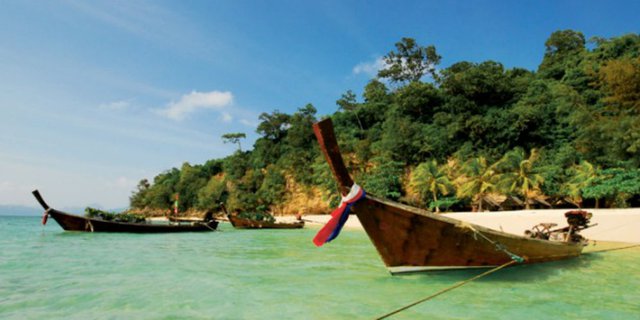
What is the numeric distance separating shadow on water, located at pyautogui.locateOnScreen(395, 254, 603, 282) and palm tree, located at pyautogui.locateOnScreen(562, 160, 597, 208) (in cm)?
1688

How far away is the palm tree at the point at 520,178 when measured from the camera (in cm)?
2505

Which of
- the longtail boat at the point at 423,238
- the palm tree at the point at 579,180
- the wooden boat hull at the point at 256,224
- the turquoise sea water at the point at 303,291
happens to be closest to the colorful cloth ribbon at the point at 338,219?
the longtail boat at the point at 423,238

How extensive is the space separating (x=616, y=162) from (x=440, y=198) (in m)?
12.2

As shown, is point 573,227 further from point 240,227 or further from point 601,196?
point 240,227

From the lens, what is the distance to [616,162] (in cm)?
2294

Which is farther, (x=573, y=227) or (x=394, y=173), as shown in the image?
(x=394, y=173)

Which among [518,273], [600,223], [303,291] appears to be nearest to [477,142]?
[600,223]

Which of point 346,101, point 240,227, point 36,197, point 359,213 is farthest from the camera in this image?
point 346,101

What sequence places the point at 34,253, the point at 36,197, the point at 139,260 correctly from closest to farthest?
Result: the point at 139,260, the point at 34,253, the point at 36,197

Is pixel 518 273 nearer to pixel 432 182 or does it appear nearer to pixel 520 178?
pixel 520 178

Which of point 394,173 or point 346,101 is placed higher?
point 346,101

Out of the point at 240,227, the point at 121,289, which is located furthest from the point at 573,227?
the point at 240,227

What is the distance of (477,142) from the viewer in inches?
1254

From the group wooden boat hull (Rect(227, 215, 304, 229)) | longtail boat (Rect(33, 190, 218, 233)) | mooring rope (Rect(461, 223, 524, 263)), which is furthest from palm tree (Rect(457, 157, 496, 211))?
longtail boat (Rect(33, 190, 218, 233))
